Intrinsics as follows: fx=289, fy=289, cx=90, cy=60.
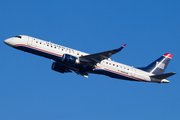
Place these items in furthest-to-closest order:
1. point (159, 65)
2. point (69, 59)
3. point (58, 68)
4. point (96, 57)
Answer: point (159, 65), point (58, 68), point (96, 57), point (69, 59)

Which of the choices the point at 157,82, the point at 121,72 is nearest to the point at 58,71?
the point at 121,72

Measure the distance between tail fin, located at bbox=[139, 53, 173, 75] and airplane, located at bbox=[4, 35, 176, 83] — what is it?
154 cm

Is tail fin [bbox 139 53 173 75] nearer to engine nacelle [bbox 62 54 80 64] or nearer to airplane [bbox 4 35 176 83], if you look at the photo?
airplane [bbox 4 35 176 83]

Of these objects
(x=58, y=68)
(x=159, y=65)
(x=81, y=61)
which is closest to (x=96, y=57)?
(x=81, y=61)

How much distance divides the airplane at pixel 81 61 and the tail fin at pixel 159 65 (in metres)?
1.54

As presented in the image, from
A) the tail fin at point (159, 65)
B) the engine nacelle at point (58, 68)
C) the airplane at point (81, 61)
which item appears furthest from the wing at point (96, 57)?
the tail fin at point (159, 65)

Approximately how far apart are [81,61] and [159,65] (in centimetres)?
1966

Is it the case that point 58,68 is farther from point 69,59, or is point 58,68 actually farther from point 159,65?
point 159,65

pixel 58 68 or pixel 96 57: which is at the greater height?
pixel 96 57

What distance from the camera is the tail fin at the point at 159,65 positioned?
208 ft

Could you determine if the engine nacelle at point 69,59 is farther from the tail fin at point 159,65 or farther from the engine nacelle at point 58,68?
the tail fin at point 159,65

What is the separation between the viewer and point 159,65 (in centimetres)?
6469

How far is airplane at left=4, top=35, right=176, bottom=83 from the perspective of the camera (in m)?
54.5

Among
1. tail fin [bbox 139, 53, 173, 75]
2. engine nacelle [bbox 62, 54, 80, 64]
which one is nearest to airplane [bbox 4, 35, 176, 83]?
engine nacelle [bbox 62, 54, 80, 64]
